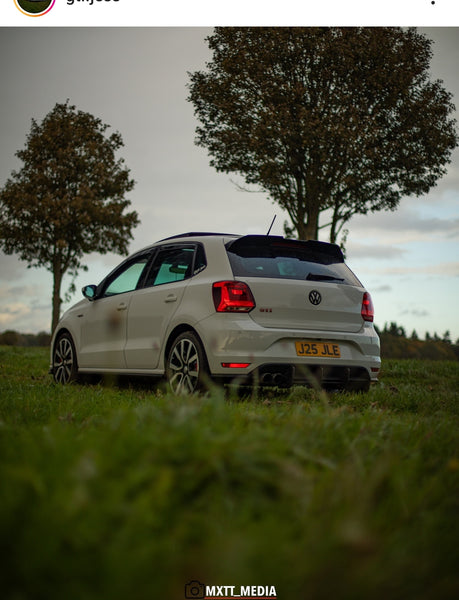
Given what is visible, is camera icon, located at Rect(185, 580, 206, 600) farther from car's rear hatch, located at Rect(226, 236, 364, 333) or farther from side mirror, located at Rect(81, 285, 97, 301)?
side mirror, located at Rect(81, 285, 97, 301)

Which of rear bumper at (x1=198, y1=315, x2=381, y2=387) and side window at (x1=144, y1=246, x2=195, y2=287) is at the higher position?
side window at (x1=144, y1=246, x2=195, y2=287)

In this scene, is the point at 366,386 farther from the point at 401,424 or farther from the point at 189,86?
the point at 189,86

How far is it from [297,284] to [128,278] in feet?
8.63

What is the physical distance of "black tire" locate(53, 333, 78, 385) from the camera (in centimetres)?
856

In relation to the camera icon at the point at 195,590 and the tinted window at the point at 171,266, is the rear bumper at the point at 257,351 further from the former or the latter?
the camera icon at the point at 195,590

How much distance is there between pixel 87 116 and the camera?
26656 millimetres

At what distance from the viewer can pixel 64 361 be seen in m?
8.82

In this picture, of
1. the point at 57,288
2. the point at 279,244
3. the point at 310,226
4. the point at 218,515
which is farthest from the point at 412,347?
the point at 218,515

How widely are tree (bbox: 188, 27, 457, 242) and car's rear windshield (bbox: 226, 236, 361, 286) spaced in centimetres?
1045

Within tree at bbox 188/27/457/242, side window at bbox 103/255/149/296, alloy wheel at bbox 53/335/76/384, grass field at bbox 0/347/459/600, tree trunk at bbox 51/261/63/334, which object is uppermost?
tree at bbox 188/27/457/242

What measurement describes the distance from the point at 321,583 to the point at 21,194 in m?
25.0

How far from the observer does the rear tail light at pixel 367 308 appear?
21.7ft
